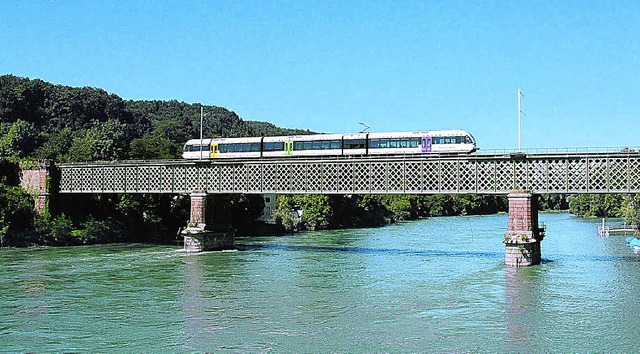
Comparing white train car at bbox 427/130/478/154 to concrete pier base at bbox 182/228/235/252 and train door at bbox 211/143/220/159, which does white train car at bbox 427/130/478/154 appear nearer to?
concrete pier base at bbox 182/228/235/252

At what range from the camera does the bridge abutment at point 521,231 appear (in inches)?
1845

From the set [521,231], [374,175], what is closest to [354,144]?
[374,175]

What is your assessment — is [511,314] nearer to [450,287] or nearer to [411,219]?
[450,287]

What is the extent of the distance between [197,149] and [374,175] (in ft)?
86.6

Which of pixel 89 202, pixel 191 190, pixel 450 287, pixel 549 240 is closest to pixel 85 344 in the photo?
pixel 450 287

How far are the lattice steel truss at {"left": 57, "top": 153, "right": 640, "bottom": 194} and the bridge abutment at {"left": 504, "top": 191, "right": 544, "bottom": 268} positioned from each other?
2.12 meters

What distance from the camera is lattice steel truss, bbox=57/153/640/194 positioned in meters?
48.2

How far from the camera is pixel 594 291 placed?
126 ft

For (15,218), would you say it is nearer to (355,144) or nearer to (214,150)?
(214,150)

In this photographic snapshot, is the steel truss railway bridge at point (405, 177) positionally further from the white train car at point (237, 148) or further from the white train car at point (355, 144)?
the white train car at point (237, 148)

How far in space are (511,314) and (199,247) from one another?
107ft

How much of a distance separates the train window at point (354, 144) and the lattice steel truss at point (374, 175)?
8653mm

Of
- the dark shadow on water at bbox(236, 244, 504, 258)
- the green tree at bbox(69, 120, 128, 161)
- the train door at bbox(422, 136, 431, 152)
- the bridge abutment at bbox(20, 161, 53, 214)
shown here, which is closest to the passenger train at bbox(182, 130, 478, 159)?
the train door at bbox(422, 136, 431, 152)

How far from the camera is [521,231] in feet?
154
